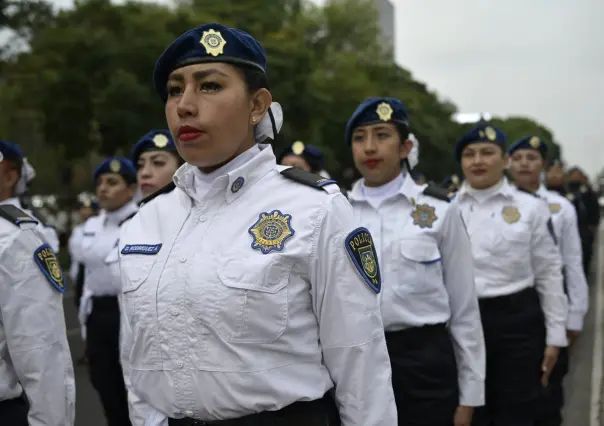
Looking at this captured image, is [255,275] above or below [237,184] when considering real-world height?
below

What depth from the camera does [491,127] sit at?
226 inches

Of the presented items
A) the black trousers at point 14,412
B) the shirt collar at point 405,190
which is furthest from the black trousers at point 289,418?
the shirt collar at point 405,190

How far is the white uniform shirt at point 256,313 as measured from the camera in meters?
2.26

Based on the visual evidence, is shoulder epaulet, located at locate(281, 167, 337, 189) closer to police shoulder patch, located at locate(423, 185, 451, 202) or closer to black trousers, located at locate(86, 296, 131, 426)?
police shoulder patch, located at locate(423, 185, 451, 202)

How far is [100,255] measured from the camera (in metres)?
6.51

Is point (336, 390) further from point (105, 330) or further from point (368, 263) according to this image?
point (105, 330)

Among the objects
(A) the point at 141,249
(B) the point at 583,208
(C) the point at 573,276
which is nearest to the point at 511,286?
(C) the point at 573,276

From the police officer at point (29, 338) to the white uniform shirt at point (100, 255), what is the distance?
2.74 meters

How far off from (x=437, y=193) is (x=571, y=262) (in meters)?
3.67

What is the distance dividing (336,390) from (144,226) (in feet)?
2.79

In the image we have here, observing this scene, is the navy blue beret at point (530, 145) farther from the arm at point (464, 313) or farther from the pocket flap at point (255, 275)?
the pocket flap at point (255, 275)

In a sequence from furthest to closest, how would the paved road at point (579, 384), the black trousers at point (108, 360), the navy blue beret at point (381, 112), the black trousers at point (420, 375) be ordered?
the paved road at point (579, 384) → the black trousers at point (108, 360) → the navy blue beret at point (381, 112) → the black trousers at point (420, 375)

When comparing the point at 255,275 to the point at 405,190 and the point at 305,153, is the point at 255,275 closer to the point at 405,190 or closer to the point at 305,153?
the point at 405,190

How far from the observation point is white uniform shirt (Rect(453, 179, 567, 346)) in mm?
5344
